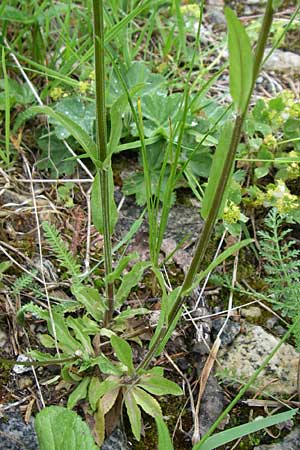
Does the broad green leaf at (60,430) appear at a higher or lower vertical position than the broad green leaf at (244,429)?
lower

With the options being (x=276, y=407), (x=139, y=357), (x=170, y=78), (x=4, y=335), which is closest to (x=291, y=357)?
(x=276, y=407)

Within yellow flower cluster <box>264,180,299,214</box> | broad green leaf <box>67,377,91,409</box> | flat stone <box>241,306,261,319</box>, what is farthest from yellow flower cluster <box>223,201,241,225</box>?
broad green leaf <box>67,377,91,409</box>

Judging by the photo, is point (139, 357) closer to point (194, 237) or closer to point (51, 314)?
point (51, 314)

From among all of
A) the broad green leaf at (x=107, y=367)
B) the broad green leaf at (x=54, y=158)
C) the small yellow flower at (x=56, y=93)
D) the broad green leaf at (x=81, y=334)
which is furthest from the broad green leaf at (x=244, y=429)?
the small yellow flower at (x=56, y=93)

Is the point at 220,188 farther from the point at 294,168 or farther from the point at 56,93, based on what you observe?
the point at 56,93

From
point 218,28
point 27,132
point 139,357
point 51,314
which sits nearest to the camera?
point 51,314

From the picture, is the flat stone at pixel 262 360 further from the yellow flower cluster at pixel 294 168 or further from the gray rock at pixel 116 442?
the yellow flower cluster at pixel 294 168

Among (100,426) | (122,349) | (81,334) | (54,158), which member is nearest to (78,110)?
(54,158)
